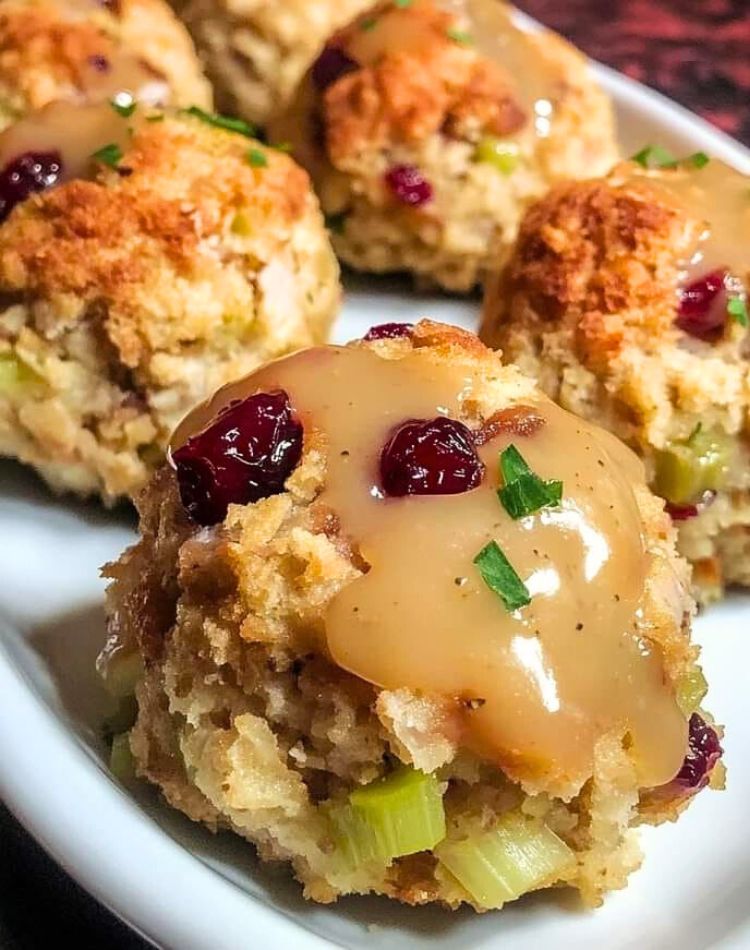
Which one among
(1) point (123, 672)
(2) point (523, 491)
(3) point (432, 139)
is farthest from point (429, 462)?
(3) point (432, 139)

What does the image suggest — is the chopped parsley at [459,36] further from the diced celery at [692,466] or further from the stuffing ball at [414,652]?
the stuffing ball at [414,652]

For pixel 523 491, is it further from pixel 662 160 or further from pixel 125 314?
pixel 662 160

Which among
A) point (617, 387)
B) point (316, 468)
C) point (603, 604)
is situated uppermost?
point (316, 468)

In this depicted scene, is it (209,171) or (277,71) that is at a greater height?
(209,171)

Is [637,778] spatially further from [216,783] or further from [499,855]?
[216,783]

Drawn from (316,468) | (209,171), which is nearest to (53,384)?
(209,171)

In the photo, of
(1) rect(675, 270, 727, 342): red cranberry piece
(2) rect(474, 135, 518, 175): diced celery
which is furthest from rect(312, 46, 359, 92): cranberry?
(1) rect(675, 270, 727, 342): red cranberry piece
